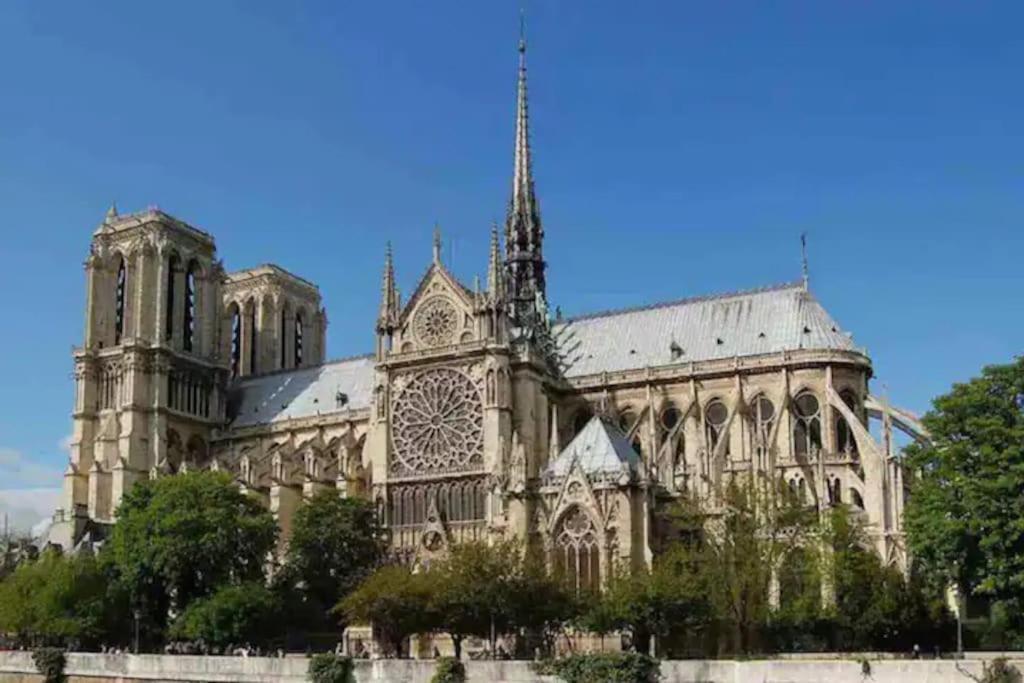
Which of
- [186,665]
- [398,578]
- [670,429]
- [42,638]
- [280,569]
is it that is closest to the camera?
[186,665]

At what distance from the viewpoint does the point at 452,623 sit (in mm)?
49344

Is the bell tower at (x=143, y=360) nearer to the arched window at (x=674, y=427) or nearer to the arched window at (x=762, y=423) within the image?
the arched window at (x=674, y=427)

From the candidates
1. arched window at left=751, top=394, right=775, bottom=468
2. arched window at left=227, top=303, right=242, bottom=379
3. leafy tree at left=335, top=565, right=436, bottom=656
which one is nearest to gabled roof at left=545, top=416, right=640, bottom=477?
arched window at left=751, top=394, right=775, bottom=468

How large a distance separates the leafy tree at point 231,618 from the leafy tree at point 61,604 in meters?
3.77

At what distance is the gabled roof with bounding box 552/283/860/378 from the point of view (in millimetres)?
71500

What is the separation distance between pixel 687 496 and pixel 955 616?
12093mm

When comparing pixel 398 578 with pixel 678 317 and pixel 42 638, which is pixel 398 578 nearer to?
pixel 42 638

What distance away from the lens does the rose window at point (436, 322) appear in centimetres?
7181

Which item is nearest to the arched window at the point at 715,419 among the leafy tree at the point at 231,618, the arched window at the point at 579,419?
the arched window at the point at 579,419

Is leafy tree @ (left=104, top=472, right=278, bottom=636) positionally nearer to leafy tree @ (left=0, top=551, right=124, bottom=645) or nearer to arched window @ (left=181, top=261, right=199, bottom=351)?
leafy tree @ (left=0, top=551, right=124, bottom=645)

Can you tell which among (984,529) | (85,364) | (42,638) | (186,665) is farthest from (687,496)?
(85,364)

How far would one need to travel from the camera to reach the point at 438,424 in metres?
70.7

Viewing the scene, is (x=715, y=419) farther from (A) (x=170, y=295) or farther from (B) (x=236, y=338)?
(B) (x=236, y=338)

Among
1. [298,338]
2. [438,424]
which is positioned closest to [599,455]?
[438,424]
